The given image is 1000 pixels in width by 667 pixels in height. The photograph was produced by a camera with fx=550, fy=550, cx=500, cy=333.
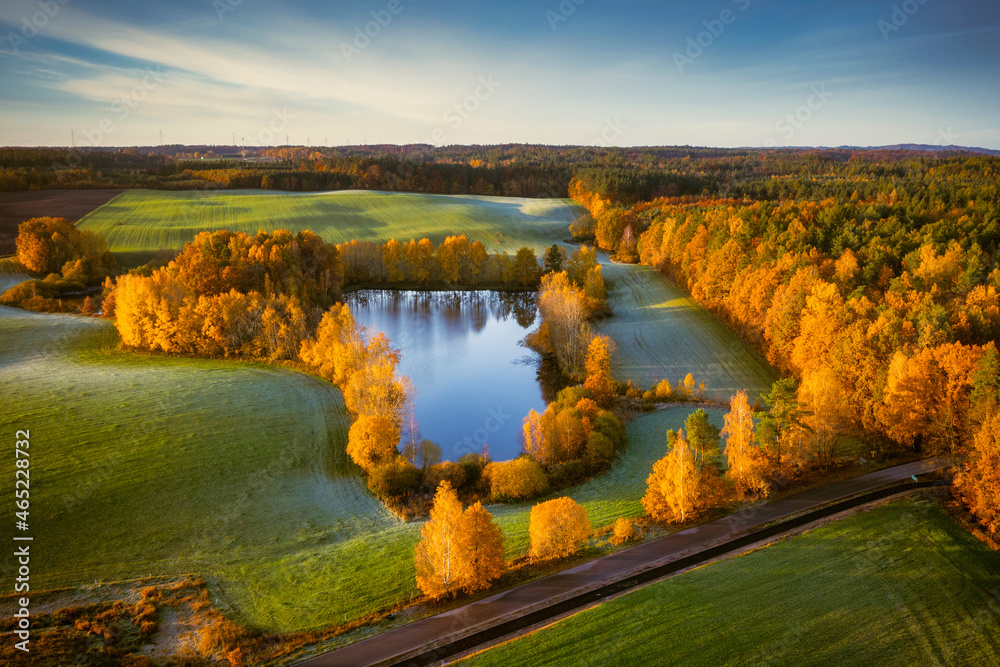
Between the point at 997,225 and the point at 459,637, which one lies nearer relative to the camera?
the point at 459,637

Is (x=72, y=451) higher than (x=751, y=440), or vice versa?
(x=751, y=440)

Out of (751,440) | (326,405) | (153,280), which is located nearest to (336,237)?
(153,280)

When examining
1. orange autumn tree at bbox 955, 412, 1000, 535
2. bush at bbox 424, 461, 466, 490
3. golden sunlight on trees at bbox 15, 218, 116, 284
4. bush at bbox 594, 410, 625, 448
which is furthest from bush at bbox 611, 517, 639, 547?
golden sunlight on trees at bbox 15, 218, 116, 284

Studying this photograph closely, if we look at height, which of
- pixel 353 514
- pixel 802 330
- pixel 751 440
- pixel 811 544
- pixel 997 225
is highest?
pixel 997 225

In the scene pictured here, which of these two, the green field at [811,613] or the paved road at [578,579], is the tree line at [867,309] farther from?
the green field at [811,613]

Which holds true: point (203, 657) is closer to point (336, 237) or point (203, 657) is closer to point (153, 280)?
point (153, 280)

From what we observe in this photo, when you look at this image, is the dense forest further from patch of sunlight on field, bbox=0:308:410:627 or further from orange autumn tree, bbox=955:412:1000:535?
patch of sunlight on field, bbox=0:308:410:627
